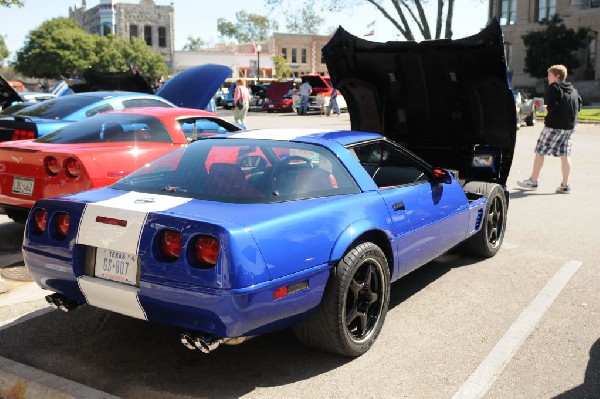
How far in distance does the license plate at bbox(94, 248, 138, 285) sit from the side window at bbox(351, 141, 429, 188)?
5.90 feet

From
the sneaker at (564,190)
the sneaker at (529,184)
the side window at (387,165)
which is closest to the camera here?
the side window at (387,165)

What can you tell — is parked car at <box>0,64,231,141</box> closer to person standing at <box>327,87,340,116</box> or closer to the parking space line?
the parking space line

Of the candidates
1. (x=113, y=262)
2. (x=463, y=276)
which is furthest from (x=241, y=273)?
(x=463, y=276)

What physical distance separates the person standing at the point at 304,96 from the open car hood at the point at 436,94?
23564mm

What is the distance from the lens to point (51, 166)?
5.68 m

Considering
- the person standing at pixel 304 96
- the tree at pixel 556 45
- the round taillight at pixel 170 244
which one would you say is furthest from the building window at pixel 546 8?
the round taillight at pixel 170 244

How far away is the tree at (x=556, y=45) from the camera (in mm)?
44906

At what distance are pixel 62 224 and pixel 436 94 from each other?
453 cm

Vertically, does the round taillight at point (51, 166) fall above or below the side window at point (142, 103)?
below

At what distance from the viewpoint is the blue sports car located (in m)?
3.10

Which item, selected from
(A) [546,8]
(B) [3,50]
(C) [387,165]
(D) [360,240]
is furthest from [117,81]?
(B) [3,50]

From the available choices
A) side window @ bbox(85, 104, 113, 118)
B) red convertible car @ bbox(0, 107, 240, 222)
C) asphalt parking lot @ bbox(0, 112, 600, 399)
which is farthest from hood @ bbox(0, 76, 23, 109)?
asphalt parking lot @ bbox(0, 112, 600, 399)

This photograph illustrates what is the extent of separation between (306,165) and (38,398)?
2006mm

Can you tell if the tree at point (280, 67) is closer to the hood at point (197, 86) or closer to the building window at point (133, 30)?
the building window at point (133, 30)
